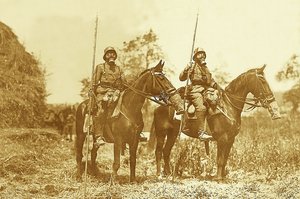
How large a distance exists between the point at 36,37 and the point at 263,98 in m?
5.47

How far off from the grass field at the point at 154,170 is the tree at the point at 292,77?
1750 mm

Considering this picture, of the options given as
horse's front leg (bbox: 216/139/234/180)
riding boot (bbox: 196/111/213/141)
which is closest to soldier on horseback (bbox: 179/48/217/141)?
riding boot (bbox: 196/111/213/141)

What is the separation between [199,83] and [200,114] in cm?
71

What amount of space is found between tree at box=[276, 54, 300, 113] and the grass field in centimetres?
175

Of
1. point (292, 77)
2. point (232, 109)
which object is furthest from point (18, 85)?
point (292, 77)

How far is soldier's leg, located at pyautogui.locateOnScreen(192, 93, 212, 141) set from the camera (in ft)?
35.6

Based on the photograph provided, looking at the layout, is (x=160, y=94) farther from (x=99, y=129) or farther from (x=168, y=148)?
(x=168, y=148)

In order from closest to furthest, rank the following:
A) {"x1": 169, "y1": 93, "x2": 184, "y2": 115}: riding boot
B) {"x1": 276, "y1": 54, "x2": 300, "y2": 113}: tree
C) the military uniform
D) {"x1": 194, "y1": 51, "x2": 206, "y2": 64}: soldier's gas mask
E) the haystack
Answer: {"x1": 169, "y1": 93, "x2": 184, "y2": 115}: riding boot, the military uniform, {"x1": 194, "y1": 51, "x2": 206, "y2": 64}: soldier's gas mask, the haystack, {"x1": 276, "y1": 54, "x2": 300, "y2": 113}: tree

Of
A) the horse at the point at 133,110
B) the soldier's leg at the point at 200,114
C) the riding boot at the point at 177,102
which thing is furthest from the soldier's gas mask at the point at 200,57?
the riding boot at the point at 177,102

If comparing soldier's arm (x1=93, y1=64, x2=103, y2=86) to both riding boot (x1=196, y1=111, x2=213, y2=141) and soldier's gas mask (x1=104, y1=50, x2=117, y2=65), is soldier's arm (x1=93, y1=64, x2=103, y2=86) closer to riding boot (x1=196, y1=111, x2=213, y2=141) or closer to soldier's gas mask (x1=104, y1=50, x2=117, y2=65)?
soldier's gas mask (x1=104, y1=50, x2=117, y2=65)

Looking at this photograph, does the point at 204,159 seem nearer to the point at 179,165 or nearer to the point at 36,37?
the point at 179,165

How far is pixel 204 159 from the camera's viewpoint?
12.1m

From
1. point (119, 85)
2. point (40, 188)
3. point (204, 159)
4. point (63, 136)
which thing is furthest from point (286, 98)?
point (40, 188)

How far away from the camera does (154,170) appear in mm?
12156
